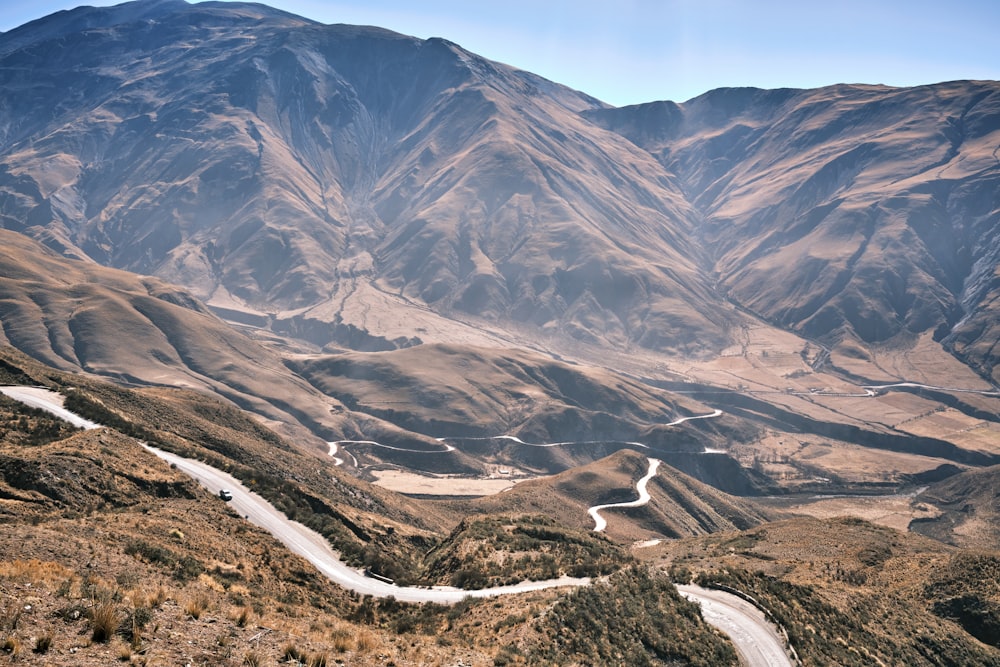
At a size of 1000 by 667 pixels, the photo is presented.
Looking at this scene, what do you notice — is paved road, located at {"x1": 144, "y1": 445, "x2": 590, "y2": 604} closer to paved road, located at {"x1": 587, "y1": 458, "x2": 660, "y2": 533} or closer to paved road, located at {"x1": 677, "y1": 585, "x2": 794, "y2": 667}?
paved road, located at {"x1": 677, "y1": 585, "x2": 794, "y2": 667}

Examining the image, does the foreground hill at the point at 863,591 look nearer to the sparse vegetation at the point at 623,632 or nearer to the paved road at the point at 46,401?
the sparse vegetation at the point at 623,632

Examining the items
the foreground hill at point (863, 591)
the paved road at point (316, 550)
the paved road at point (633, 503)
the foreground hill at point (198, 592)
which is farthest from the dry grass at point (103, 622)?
the paved road at point (633, 503)

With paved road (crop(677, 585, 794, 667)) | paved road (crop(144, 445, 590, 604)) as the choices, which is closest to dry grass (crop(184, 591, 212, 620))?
paved road (crop(144, 445, 590, 604))

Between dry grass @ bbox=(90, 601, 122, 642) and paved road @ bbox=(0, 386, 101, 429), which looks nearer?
dry grass @ bbox=(90, 601, 122, 642)

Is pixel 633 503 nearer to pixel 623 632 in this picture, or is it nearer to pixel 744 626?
pixel 744 626

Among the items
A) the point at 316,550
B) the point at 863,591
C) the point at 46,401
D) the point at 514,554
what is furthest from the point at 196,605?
the point at 863,591

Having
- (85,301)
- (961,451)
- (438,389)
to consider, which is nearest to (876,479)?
(961,451)

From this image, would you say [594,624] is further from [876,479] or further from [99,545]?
[876,479]
